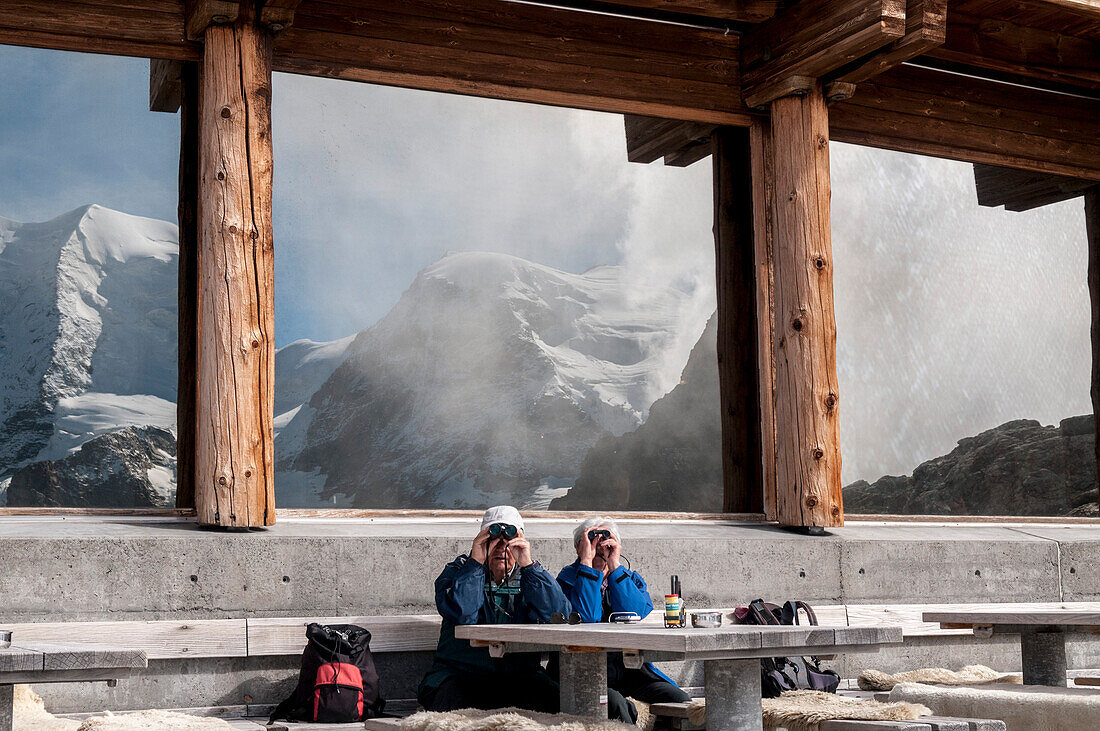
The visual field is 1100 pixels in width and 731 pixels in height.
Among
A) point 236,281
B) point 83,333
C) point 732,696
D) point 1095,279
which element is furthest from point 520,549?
point 1095,279

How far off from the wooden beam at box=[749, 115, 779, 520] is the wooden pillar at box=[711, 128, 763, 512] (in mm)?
166

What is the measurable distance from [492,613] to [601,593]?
0.44 m

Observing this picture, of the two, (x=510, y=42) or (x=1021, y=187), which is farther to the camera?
(x=1021, y=187)

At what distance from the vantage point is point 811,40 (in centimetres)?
638

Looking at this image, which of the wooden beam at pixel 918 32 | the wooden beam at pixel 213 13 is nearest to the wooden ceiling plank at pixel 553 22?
the wooden beam at pixel 213 13

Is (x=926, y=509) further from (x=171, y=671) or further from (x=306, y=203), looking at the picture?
(x=171, y=671)

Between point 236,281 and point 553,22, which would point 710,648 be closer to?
point 236,281

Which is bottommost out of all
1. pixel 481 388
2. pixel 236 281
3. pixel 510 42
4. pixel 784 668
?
pixel 784 668

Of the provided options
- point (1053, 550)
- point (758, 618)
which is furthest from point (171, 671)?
point (1053, 550)

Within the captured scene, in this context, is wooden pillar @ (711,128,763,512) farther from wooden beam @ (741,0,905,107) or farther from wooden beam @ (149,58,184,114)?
wooden beam @ (149,58,184,114)

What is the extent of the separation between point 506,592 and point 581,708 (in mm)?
682

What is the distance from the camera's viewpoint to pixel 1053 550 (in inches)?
267

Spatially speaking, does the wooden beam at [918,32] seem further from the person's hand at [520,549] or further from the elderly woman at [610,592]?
the person's hand at [520,549]

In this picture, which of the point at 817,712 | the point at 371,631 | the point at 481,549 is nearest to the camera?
the point at 817,712
